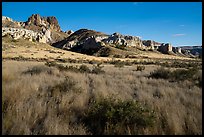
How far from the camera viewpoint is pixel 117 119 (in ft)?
16.5

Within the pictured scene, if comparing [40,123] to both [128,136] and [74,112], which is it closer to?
[74,112]

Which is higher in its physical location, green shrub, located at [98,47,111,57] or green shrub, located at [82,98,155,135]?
green shrub, located at [98,47,111,57]

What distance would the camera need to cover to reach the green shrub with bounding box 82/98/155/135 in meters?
4.59

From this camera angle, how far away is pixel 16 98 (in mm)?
6219

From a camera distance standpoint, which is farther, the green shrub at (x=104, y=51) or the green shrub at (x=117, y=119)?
the green shrub at (x=104, y=51)

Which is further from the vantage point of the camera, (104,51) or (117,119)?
(104,51)

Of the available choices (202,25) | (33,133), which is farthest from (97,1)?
(33,133)

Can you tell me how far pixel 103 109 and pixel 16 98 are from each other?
2505 millimetres

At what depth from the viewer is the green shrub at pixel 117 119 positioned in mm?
4590

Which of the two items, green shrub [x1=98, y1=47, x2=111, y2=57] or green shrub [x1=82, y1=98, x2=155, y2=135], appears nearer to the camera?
green shrub [x1=82, y1=98, x2=155, y2=135]

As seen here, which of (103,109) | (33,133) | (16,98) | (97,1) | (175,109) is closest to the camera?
(33,133)

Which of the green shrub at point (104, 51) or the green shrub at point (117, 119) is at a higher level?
the green shrub at point (104, 51)

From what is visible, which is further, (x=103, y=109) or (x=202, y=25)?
(x=103, y=109)

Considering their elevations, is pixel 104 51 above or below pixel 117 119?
above
